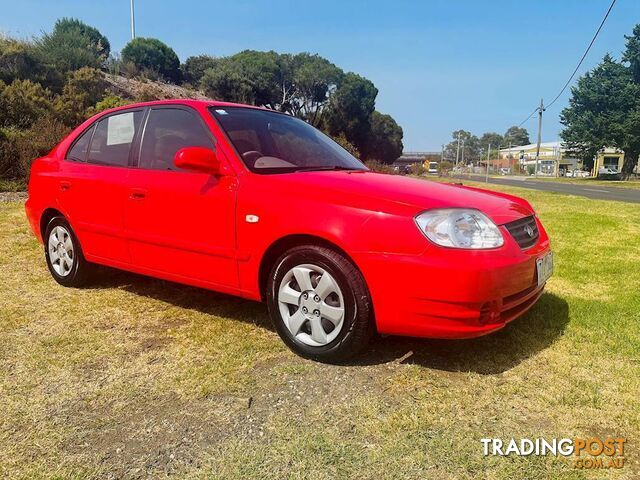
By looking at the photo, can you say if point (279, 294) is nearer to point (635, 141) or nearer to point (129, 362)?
point (129, 362)

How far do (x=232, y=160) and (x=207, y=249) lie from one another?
23.6 inches

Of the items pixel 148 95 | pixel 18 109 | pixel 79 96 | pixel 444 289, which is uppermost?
pixel 148 95

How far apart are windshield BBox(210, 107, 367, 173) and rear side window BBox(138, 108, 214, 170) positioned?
0.55ft

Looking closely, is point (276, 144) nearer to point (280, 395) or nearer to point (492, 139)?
point (280, 395)

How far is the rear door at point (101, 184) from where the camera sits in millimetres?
3729

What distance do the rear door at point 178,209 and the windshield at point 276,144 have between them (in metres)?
0.19

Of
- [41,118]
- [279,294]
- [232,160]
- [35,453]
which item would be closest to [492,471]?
[279,294]

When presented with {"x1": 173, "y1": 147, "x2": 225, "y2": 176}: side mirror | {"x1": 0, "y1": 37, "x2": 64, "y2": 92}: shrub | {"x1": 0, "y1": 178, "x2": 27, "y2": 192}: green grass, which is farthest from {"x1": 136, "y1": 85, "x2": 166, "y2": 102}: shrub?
{"x1": 173, "y1": 147, "x2": 225, "y2": 176}: side mirror

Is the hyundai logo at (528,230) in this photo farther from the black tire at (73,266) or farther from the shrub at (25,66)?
the shrub at (25,66)

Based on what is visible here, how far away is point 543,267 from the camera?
2.99 metres

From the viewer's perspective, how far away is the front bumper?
2461 millimetres

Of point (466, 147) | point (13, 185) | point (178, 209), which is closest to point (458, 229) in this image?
point (178, 209)

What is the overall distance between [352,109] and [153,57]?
1874cm

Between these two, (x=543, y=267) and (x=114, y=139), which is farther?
(x=114, y=139)
